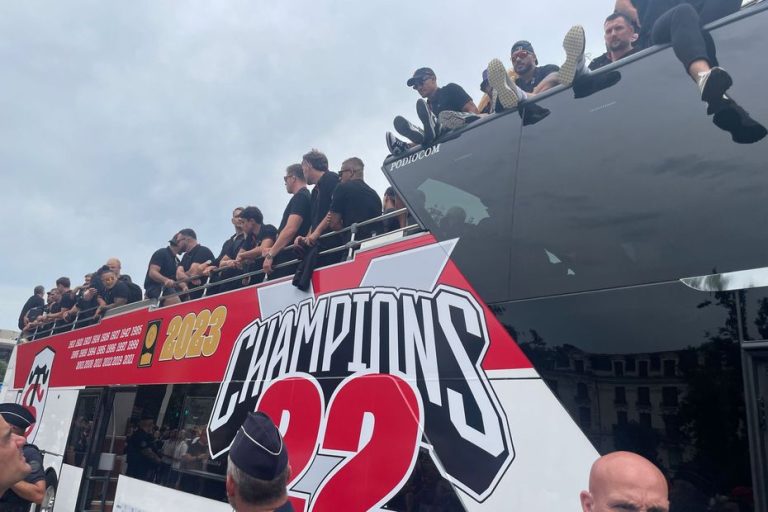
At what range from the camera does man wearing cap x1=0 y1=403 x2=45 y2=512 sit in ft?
12.8

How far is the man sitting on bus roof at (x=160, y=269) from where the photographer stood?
22.0 feet

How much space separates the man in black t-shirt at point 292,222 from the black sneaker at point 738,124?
289 cm

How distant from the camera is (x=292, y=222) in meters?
4.64

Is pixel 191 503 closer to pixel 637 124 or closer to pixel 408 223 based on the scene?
Answer: pixel 408 223

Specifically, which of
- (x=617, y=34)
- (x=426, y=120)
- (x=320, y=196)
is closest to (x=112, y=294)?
(x=320, y=196)

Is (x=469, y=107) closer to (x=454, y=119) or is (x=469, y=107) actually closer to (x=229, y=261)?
(x=454, y=119)

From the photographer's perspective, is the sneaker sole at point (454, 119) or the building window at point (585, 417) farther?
the sneaker sole at point (454, 119)

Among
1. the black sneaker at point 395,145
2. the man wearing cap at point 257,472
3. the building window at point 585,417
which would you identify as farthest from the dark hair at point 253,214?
the building window at point 585,417

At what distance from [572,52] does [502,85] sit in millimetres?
405

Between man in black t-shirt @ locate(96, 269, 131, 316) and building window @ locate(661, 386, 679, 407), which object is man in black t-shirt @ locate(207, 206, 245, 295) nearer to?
man in black t-shirt @ locate(96, 269, 131, 316)

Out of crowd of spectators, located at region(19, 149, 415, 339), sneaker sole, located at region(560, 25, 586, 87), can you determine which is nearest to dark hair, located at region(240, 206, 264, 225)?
crowd of spectators, located at region(19, 149, 415, 339)

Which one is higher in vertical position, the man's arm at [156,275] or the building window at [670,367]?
the man's arm at [156,275]

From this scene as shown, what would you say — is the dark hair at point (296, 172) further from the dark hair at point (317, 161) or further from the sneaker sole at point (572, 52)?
the sneaker sole at point (572, 52)

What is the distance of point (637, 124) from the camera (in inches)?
91.4
